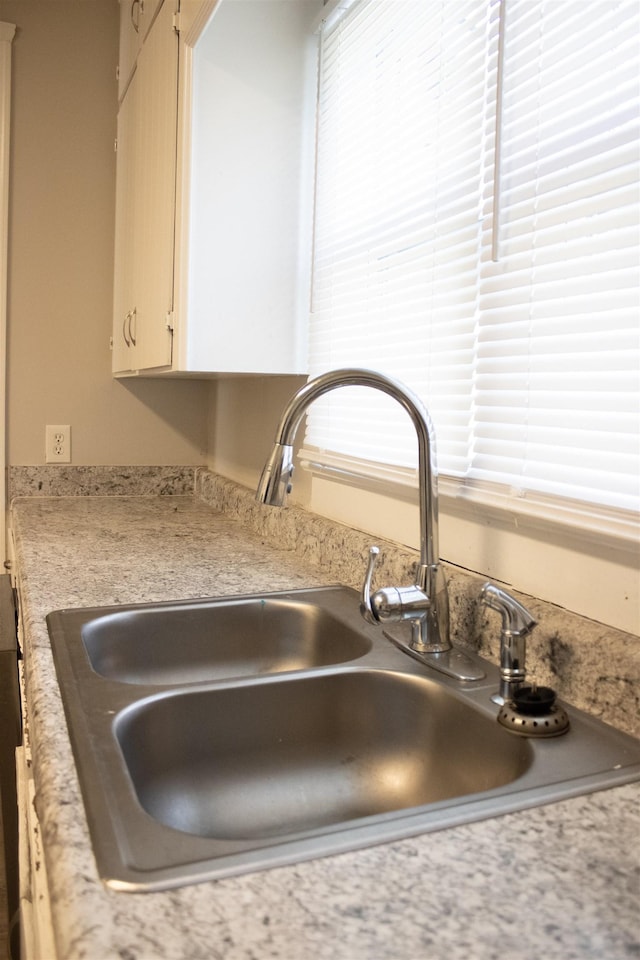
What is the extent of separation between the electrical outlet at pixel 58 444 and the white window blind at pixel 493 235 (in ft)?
4.35

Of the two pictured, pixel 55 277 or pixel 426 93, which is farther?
pixel 55 277

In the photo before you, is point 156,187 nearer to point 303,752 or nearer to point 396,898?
point 303,752

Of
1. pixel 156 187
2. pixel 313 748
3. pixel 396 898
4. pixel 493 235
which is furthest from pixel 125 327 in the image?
pixel 396 898

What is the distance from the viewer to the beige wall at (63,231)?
2555mm

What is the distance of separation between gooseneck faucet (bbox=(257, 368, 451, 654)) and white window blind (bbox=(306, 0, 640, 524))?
4.6 inches

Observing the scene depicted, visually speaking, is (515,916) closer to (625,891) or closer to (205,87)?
(625,891)

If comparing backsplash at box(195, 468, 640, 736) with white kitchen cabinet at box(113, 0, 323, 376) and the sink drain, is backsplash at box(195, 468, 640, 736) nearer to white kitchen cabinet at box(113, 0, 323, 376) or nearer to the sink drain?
the sink drain

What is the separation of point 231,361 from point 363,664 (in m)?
0.89

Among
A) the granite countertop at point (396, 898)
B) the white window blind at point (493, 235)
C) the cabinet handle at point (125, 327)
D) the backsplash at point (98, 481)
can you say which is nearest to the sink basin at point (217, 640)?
the white window blind at point (493, 235)

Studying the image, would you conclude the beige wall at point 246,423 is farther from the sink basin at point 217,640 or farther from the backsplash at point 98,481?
the sink basin at point 217,640

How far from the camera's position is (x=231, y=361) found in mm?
1737

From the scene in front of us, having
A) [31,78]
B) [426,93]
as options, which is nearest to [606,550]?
[426,93]

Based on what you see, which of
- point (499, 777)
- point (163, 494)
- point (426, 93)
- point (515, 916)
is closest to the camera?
point (515, 916)

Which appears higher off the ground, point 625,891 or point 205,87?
point 205,87
